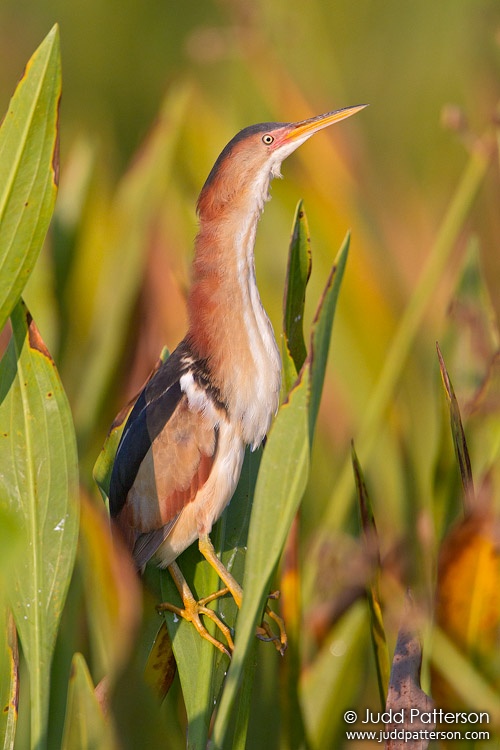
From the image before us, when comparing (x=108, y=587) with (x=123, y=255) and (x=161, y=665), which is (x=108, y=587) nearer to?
(x=161, y=665)

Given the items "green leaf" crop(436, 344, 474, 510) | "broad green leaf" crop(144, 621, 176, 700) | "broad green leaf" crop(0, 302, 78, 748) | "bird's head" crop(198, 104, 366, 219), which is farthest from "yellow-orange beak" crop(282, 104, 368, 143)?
"broad green leaf" crop(144, 621, 176, 700)

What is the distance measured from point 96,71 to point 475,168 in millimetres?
2007

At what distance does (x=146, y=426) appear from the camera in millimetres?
1027

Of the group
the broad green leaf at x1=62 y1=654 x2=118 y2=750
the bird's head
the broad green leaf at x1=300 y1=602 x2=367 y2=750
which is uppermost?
the bird's head

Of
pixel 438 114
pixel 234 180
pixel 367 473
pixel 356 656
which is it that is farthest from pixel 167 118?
pixel 438 114

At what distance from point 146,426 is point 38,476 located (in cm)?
29

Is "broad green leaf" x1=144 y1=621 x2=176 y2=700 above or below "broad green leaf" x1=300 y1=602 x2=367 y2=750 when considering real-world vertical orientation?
above

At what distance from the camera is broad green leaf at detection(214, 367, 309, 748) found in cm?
66

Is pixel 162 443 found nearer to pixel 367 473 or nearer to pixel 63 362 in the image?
pixel 63 362

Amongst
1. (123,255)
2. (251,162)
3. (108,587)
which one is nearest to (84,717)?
(108,587)

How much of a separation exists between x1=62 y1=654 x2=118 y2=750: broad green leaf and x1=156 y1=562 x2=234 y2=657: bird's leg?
0.12 meters

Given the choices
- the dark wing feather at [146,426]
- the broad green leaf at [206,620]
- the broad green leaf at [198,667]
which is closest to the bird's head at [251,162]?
the dark wing feather at [146,426]

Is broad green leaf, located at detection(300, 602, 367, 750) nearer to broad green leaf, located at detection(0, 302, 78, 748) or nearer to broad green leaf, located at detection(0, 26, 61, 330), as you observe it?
broad green leaf, located at detection(0, 302, 78, 748)

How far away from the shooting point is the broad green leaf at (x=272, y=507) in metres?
0.66
